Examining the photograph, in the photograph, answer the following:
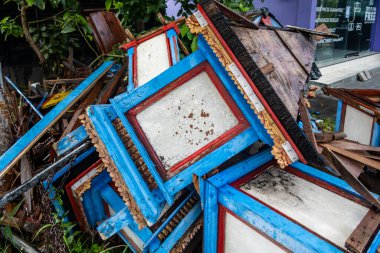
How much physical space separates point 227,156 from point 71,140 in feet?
4.21

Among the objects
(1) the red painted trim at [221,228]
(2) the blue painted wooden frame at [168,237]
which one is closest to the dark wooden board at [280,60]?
(1) the red painted trim at [221,228]

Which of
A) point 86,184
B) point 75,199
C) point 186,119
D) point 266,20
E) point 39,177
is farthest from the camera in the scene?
point 266,20

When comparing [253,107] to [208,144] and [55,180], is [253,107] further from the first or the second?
[55,180]

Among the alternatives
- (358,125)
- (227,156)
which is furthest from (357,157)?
(358,125)

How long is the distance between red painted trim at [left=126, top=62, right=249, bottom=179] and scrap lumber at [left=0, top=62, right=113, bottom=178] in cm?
112

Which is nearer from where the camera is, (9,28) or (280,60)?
(280,60)

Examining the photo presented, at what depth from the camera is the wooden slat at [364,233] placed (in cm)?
135

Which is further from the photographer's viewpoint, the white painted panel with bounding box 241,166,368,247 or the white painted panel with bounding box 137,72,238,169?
the white painted panel with bounding box 137,72,238,169

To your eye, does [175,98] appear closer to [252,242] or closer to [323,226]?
[252,242]

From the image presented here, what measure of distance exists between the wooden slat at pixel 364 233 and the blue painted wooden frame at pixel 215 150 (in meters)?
0.62

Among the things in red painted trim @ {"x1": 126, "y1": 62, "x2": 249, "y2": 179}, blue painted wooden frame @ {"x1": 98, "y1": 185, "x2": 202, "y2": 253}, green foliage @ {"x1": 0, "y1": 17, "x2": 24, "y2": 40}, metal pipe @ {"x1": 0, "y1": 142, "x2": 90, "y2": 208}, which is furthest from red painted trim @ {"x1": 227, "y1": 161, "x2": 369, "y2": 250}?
green foliage @ {"x1": 0, "y1": 17, "x2": 24, "y2": 40}

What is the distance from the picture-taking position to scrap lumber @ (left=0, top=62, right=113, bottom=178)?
2457mm

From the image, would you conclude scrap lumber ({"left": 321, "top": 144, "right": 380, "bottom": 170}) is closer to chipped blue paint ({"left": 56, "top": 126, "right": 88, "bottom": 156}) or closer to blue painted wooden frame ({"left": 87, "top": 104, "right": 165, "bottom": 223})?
blue painted wooden frame ({"left": 87, "top": 104, "right": 165, "bottom": 223})

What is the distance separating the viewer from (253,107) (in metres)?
1.59
